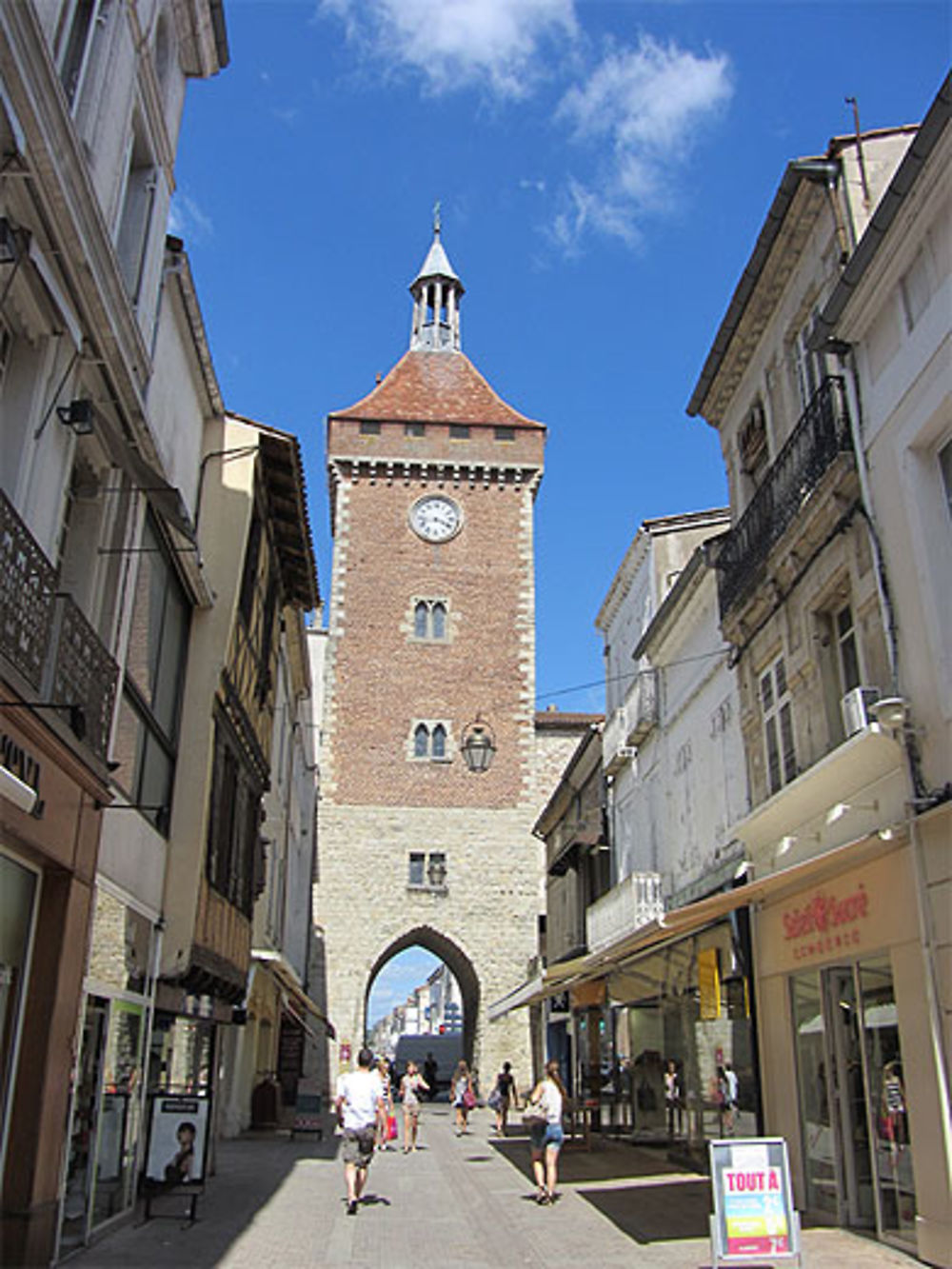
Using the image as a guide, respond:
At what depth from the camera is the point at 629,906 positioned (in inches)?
695

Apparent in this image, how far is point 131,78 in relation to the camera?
8961mm

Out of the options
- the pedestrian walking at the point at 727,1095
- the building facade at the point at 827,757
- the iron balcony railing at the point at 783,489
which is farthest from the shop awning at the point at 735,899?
the iron balcony railing at the point at 783,489

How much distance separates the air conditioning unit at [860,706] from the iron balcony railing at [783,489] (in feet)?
7.15

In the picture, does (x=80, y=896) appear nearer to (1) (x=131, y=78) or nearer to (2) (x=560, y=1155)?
(1) (x=131, y=78)

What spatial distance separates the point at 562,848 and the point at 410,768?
948cm

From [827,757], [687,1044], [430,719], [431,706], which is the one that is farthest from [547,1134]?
[431,706]

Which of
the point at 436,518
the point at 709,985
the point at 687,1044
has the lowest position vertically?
the point at 687,1044

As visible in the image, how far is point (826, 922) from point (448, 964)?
1200 inches

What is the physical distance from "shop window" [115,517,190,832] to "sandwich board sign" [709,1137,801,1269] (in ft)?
16.7

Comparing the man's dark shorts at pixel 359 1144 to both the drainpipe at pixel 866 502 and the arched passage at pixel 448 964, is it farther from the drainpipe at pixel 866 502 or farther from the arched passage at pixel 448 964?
the arched passage at pixel 448 964

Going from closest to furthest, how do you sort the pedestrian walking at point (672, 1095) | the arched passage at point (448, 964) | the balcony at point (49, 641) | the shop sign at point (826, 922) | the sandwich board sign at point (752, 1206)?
1. the balcony at point (49, 641)
2. the sandwich board sign at point (752, 1206)
3. the shop sign at point (826, 922)
4. the pedestrian walking at point (672, 1095)
5. the arched passage at point (448, 964)

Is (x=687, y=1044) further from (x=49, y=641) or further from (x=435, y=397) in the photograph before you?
(x=435, y=397)

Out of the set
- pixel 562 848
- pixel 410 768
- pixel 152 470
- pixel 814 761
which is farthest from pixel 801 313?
pixel 410 768

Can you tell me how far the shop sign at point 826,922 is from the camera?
8773 mm
